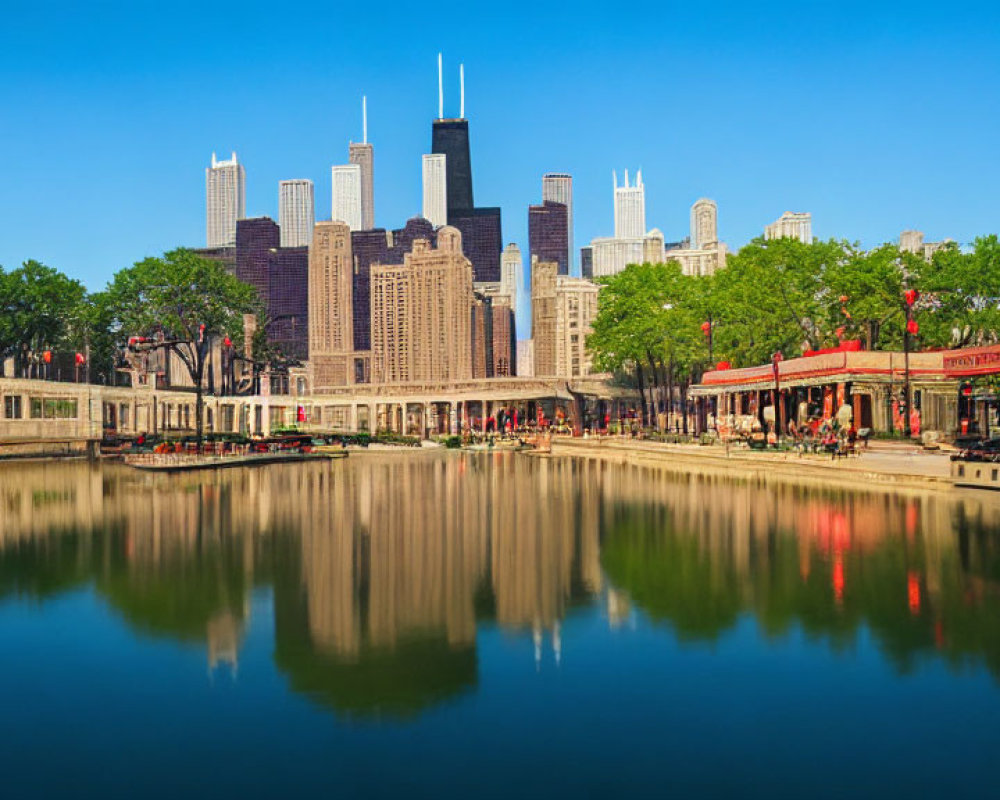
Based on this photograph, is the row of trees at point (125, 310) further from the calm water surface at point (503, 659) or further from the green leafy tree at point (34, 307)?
the calm water surface at point (503, 659)

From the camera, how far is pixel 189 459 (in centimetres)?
4919

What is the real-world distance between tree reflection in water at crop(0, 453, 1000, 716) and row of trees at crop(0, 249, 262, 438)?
169 ft

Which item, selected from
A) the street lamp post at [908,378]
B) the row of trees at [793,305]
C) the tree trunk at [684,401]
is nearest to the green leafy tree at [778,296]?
the row of trees at [793,305]

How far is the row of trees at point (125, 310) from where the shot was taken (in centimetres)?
7631

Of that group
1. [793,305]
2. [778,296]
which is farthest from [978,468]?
[778,296]

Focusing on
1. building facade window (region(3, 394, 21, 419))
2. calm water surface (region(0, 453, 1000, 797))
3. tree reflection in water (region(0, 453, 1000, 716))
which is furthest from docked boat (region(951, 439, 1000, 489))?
building facade window (region(3, 394, 21, 419))

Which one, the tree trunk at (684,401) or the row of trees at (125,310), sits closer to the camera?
the row of trees at (125,310)

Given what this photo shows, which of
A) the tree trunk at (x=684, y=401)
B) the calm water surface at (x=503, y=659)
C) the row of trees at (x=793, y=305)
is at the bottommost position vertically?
the calm water surface at (x=503, y=659)

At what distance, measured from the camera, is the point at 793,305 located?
64062mm

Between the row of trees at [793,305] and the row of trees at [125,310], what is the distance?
1393 inches

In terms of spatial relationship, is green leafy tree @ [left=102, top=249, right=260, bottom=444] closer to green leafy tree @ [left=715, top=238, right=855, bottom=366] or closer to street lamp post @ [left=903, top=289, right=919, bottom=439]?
green leafy tree @ [left=715, top=238, right=855, bottom=366]

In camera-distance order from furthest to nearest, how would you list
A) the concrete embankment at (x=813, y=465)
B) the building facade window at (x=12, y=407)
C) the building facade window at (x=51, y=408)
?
the building facade window at (x=51, y=408), the building facade window at (x=12, y=407), the concrete embankment at (x=813, y=465)

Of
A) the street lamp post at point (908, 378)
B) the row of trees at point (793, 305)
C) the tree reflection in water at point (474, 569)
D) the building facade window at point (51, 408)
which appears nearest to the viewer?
the tree reflection in water at point (474, 569)

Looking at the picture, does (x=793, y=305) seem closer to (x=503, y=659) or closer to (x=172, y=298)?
(x=172, y=298)
